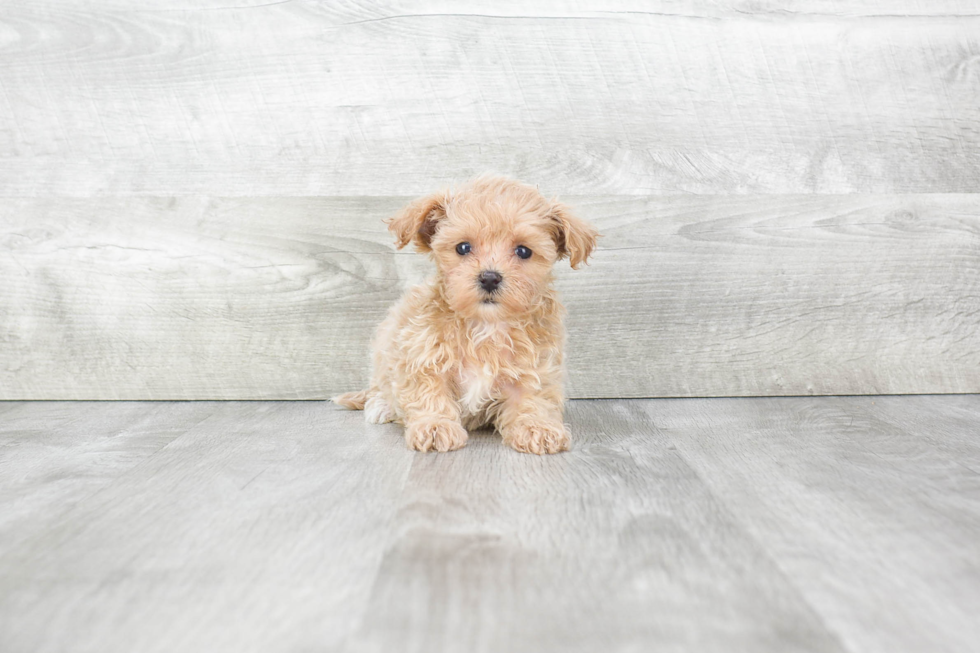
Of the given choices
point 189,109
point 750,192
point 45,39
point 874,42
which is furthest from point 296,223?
point 874,42

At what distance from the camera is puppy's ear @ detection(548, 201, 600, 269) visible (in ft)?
6.22

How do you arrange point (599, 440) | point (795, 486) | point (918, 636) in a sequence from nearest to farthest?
point (918, 636) → point (795, 486) → point (599, 440)

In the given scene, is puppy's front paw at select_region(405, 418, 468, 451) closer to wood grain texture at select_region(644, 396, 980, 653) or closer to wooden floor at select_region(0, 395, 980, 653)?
wooden floor at select_region(0, 395, 980, 653)

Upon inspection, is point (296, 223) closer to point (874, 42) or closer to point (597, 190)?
point (597, 190)

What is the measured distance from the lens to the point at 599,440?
1.96 metres

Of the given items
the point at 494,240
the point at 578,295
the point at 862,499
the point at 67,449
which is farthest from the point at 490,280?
the point at 67,449

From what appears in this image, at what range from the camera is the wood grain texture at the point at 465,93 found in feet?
8.10

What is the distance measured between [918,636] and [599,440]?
1.04 meters

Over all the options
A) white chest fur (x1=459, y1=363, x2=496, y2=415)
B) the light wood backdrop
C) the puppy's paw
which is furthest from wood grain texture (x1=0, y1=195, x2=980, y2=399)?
white chest fur (x1=459, y1=363, x2=496, y2=415)

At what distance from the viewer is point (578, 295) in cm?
253

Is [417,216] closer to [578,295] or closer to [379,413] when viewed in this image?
[379,413]

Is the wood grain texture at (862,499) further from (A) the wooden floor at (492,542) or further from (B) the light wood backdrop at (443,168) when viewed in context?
(B) the light wood backdrop at (443,168)

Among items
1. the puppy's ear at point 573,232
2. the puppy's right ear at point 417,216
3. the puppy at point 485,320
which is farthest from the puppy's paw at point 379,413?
the puppy's ear at point 573,232

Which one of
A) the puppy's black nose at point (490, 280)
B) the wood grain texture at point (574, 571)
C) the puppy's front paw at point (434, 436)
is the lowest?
the puppy's front paw at point (434, 436)
